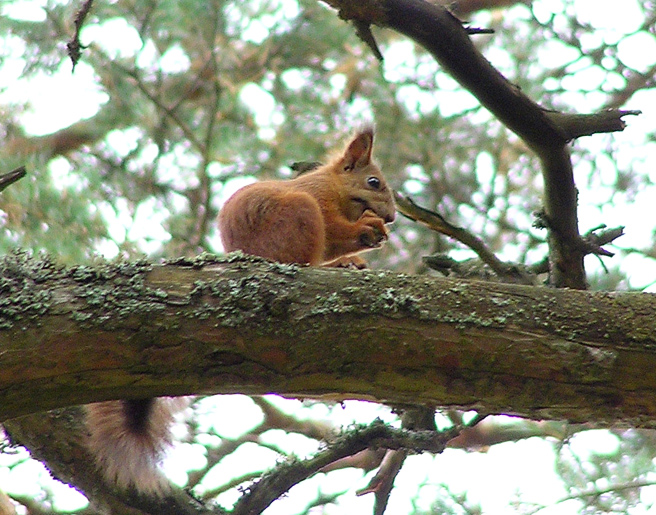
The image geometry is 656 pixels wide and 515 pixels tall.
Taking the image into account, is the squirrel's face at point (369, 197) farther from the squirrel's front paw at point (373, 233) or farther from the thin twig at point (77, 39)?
the thin twig at point (77, 39)

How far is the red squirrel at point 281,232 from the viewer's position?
5.90 feet

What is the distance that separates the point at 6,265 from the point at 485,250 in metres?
1.42

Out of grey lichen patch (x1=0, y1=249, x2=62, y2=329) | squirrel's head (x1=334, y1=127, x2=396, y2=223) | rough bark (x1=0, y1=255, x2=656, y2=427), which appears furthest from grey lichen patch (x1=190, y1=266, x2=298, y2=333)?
squirrel's head (x1=334, y1=127, x2=396, y2=223)

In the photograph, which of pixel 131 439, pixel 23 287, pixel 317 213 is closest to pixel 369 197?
pixel 317 213

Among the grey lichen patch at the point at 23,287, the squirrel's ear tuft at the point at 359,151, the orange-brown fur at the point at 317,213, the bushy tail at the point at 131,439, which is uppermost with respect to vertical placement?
the squirrel's ear tuft at the point at 359,151

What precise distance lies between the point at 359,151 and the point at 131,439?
1512 millimetres

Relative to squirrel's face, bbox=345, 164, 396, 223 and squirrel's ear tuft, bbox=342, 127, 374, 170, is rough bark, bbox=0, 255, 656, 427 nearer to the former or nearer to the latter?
squirrel's face, bbox=345, 164, 396, 223

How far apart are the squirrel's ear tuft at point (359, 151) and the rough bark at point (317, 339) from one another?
4.63 ft

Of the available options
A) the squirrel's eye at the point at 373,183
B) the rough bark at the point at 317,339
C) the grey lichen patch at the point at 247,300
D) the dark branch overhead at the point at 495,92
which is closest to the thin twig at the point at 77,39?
the dark branch overhead at the point at 495,92

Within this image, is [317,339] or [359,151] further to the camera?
[359,151]

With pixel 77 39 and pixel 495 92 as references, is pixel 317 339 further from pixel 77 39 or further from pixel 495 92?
pixel 77 39

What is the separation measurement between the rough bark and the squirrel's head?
3.98ft

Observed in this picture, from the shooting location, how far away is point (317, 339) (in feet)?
4.80

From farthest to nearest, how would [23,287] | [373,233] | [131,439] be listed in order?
[373,233]
[131,439]
[23,287]
